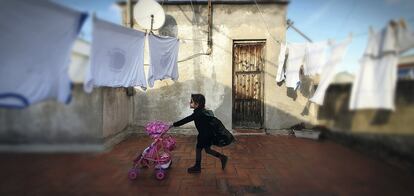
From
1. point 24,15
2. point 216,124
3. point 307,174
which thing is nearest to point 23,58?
point 24,15

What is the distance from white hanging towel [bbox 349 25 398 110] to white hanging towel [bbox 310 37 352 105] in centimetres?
37

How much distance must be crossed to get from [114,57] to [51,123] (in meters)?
1.73

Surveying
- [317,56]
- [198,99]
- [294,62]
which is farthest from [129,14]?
[317,56]

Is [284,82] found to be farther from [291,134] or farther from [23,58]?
[23,58]

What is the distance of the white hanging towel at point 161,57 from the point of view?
18.7ft

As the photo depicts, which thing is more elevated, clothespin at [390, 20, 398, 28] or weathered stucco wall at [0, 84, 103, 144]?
clothespin at [390, 20, 398, 28]

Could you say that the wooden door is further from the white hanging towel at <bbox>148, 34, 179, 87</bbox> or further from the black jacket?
the black jacket

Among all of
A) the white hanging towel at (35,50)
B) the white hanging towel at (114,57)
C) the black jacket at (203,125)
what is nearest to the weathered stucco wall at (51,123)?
the white hanging towel at (35,50)

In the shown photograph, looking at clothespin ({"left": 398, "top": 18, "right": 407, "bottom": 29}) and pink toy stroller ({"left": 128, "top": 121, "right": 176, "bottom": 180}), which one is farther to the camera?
pink toy stroller ({"left": 128, "top": 121, "right": 176, "bottom": 180})

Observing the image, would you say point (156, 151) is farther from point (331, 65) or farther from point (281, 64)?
point (281, 64)

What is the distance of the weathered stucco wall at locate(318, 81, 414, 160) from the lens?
7.32 ft

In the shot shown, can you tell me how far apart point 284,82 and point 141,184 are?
541 cm

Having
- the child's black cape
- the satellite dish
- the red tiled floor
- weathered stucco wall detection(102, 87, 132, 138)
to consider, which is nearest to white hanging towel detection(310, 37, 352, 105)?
the red tiled floor

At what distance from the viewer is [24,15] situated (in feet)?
7.04
